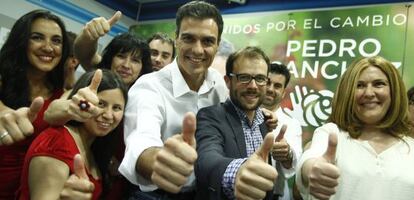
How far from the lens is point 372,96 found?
1.64 m

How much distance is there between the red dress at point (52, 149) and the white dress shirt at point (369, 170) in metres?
0.81

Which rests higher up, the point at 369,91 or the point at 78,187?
the point at 369,91

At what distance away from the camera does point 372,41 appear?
3.24 meters

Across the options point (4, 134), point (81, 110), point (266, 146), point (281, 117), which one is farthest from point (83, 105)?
point (281, 117)

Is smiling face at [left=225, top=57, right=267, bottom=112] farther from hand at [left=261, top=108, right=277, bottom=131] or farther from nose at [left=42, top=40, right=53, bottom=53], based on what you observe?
nose at [left=42, top=40, right=53, bottom=53]

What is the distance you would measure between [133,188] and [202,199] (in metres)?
0.42

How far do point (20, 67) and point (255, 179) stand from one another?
1349 mm

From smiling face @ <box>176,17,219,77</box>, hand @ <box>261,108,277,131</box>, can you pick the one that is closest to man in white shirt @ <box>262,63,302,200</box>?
hand @ <box>261,108,277,131</box>

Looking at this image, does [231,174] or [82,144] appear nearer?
[231,174]

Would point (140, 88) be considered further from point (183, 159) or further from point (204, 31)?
point (183, 159)

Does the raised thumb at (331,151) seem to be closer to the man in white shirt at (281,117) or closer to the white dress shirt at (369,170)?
the white dress shirt at (369,170)

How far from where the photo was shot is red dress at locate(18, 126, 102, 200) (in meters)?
1.41

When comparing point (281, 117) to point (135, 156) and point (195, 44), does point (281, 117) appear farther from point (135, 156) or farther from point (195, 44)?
point (135, 156)

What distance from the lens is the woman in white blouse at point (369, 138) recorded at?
1.51 m
